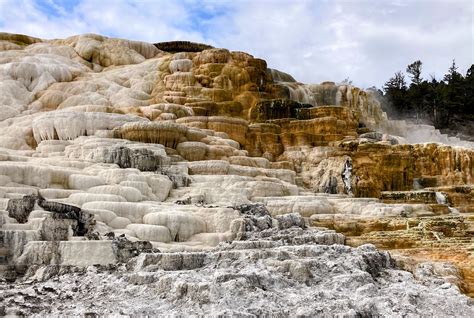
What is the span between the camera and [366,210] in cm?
1788

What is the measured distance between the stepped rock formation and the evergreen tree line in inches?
371

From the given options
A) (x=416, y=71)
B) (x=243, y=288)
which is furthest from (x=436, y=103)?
(x=243, y=288)

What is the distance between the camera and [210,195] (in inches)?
698

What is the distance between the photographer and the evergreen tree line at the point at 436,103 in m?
44.6

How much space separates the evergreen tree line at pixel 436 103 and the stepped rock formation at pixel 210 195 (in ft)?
30.9

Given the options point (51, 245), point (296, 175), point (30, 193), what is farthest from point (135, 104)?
point (51, 245)

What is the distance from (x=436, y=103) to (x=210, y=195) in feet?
105

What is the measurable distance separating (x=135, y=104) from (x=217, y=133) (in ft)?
17.4

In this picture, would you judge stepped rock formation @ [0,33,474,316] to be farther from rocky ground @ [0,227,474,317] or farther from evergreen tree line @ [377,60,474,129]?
evergreen tree line @ [377,60,474,129]

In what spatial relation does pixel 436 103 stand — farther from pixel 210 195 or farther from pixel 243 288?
pixel 243 288

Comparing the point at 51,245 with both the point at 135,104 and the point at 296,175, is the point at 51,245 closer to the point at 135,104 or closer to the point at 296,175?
the point at 296,175

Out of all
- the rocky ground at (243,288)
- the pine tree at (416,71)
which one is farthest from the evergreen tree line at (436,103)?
the rocky ground at (243,288)

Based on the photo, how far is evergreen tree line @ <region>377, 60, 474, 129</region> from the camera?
1754 inches

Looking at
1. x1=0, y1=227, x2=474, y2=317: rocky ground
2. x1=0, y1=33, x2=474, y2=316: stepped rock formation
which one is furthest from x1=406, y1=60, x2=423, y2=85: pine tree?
x1=0, y1=227, x2=474, y2=317: rocky ground
